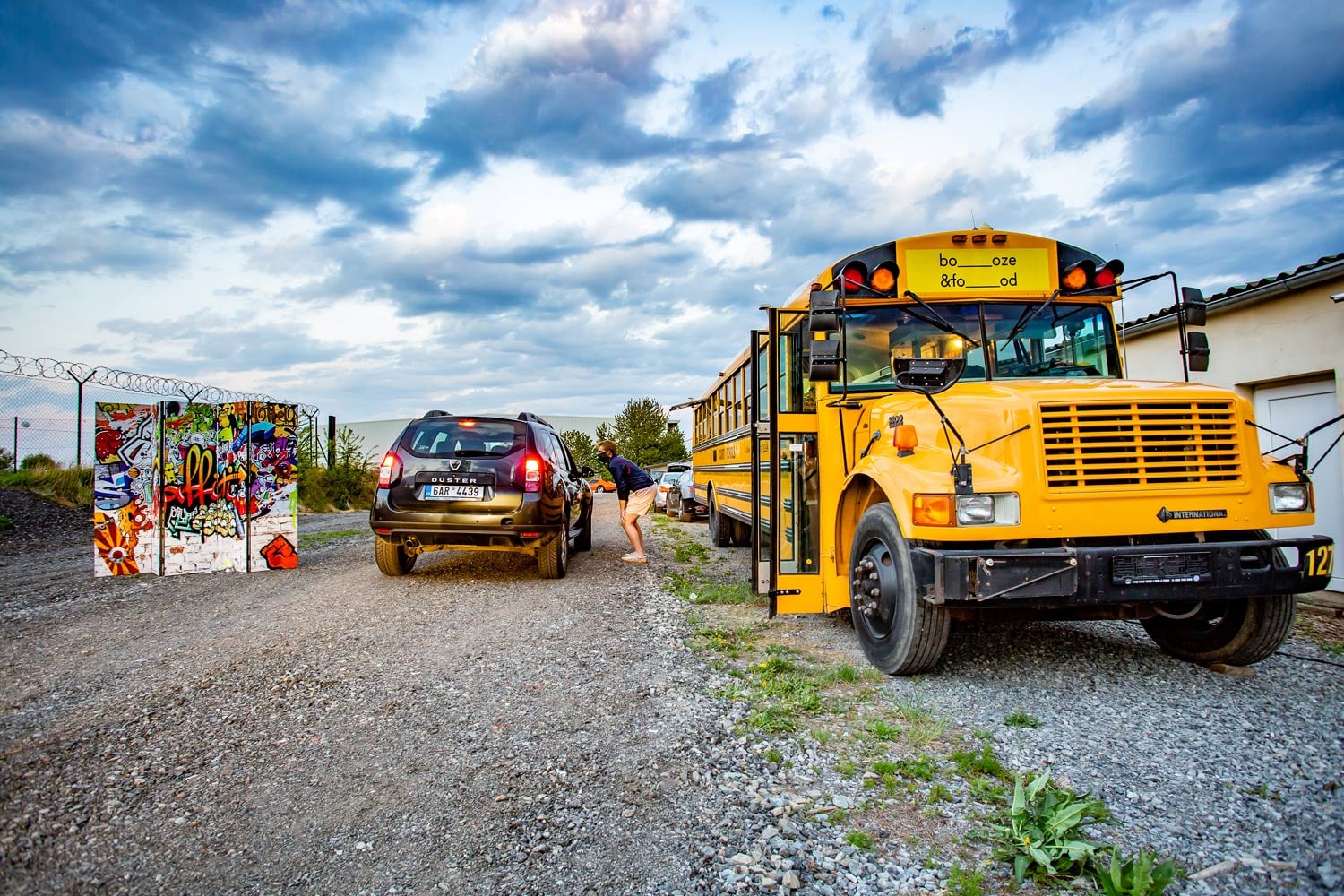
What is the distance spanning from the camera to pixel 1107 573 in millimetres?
3547

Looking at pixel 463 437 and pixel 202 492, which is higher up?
pixel 463 437

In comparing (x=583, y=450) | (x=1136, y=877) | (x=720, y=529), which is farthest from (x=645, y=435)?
(x=1136, y=877)

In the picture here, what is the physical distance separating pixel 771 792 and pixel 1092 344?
3.92 meters

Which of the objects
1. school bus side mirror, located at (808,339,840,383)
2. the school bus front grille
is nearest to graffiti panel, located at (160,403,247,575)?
school bus side mirror, located at (808,339,840,383)

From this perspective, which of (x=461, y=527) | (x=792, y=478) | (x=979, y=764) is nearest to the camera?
(x=979, y=764)

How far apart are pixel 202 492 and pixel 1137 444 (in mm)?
9003

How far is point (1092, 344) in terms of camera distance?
4.95m

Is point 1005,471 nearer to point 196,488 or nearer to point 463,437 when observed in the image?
point 463,437

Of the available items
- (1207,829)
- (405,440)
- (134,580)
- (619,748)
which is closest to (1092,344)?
(1207,829)

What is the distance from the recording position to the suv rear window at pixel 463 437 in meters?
7.28

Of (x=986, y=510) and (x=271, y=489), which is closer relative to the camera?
(x=986, y=510)

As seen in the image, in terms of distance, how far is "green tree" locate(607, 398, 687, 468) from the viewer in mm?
47125

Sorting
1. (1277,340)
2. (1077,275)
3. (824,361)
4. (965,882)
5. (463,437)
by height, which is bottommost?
(965,882)

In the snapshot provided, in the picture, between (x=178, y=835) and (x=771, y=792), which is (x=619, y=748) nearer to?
(x=771, y=792)
